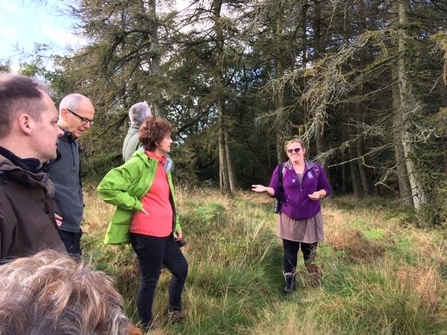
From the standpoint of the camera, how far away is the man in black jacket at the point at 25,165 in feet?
Answer: 4.74

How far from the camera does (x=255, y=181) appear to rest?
29203mm

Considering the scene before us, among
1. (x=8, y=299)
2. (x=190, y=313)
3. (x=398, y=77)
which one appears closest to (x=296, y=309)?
(x=190, y=313)

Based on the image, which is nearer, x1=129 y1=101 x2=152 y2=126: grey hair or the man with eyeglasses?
the man with eyeglasses

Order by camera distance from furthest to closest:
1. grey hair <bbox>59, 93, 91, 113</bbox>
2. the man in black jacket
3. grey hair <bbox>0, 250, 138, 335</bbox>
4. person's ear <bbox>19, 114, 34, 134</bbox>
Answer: grey hair <bbox>59, 93, 91, 113</bbox> < person's ear <bbox>19, 114, 34, 134</bbox> < the man in black jacket < grey hair <bbox>0, 250, 138, 335</bbox>

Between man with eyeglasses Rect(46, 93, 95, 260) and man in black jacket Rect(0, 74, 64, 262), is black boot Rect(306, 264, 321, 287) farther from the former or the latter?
man in black jacket Rect(0, 74, 64, 262)

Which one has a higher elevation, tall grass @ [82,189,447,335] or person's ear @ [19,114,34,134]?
person's ear @ [19,114,34,134]

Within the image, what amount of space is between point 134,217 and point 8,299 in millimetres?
2619

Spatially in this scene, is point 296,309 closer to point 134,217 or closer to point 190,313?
point 190,313

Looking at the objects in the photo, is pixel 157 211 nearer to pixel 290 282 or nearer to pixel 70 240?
pixel 70 240

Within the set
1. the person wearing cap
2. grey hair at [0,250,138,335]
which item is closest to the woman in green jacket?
the person wearing cap

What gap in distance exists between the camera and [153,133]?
3.51 metres

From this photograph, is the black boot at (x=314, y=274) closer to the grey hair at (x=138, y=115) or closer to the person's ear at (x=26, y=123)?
the grey hair at (x=138, y=115)

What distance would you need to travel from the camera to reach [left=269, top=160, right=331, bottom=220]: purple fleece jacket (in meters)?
4.79

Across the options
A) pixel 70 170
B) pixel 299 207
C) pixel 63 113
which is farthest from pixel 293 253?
pixel 63 113
